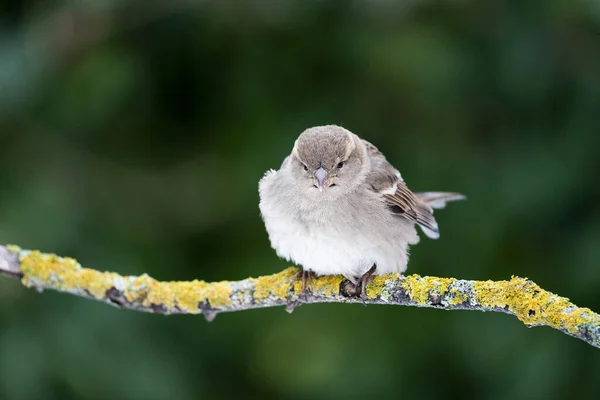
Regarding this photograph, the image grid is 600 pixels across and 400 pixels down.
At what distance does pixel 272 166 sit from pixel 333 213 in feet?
5.17

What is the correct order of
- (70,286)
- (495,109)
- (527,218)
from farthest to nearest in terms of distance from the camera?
(495,109)
(527,218)
(70,286)

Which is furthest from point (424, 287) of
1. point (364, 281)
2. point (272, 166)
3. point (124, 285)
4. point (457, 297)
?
point (272, 166)

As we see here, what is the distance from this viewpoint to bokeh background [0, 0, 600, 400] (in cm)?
454

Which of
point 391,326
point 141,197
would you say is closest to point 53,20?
point 141,197

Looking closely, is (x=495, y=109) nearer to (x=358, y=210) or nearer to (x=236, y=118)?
(x=236, y=118)

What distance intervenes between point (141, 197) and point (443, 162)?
6.65ft

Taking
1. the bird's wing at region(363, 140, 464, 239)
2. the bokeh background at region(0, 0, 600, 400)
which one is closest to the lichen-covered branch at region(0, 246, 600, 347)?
the bird's wing at region(363, 140, 464, 239)

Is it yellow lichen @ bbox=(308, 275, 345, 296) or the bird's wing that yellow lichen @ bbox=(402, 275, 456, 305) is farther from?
the bird's wing

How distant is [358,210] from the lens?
11.0 ft

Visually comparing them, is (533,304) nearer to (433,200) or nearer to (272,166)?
(433,200)

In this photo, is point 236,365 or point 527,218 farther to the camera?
point 236,365

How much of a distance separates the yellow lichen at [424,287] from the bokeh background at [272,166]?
1.93 m

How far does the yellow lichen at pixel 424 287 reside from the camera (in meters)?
2.57

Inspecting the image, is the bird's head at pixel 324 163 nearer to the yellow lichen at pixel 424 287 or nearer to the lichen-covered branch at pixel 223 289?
the lichen-covered branch at pixel 223 289
